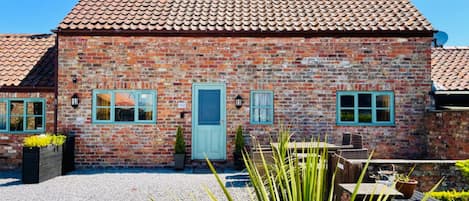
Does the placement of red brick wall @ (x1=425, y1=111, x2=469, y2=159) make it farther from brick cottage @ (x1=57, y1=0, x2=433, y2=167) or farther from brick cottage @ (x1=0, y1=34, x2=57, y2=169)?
brick cottage @ (x1=0, y1=34, x2=57, y2=169)

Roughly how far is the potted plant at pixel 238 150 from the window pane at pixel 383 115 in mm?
3830

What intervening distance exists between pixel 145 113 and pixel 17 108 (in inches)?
141

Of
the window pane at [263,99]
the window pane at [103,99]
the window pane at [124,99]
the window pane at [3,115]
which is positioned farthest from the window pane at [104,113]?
the window pane at [263,99]

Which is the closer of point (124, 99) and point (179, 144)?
point (179, 144)

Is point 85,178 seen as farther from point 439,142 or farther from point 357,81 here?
point 439,142

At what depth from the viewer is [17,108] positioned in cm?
999

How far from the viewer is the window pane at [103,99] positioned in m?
9.77

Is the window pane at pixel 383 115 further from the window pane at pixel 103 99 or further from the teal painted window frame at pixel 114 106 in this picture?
the window pane at pixel 103 99

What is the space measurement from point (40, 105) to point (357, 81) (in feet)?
28.8

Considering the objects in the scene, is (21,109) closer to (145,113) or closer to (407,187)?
(145,113)

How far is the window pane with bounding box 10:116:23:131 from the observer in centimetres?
999

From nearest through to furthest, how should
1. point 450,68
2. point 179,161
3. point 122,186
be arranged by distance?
point 122,186, point 179,161, point 450,68

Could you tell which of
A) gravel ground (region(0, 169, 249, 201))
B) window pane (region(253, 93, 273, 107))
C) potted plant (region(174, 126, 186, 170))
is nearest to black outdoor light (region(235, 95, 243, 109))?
window pane (region(253, 93, 273, 107))

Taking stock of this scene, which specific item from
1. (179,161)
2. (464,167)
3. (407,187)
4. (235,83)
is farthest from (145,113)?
(464,167)
